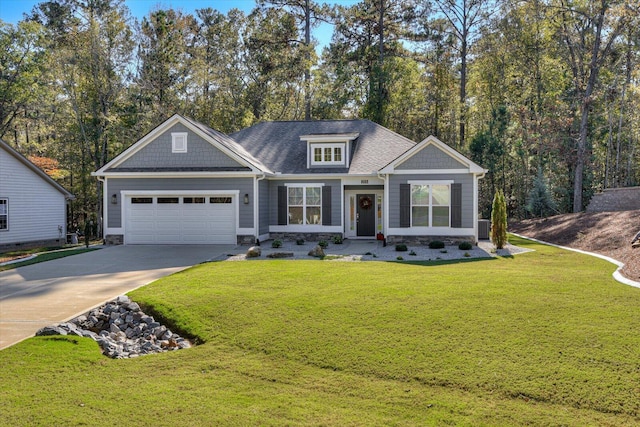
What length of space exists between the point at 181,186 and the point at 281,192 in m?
3.97

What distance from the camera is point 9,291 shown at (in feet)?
29.8

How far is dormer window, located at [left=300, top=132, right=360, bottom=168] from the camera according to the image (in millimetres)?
17969

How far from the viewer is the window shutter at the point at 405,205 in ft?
52.9

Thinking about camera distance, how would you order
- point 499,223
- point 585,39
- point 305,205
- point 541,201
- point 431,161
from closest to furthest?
point 499,223
point 431,161
point 305,205
point 541,201
point 585,39

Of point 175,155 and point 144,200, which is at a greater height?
point 175,155

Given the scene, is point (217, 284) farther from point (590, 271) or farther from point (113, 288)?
point (590, 271)

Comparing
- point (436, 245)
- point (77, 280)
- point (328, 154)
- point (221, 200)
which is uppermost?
point (328, 154)

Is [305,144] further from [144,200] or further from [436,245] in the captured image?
[436,245]

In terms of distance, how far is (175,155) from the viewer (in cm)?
1702

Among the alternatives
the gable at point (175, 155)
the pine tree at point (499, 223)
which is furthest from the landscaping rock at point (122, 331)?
the pine tree at point (499, 223)

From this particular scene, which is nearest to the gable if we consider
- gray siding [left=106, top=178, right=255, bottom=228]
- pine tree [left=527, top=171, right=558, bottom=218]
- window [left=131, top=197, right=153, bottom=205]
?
gray siding [left=106, top=178, right=255, bottom=228]

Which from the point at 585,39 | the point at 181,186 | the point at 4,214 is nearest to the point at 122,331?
the point at 181,186

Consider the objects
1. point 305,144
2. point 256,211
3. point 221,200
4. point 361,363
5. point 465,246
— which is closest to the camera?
point 361,363

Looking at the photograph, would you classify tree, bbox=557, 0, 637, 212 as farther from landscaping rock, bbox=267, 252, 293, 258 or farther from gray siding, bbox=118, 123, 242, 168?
gray siding, bbox=118, 123, 242, 168
